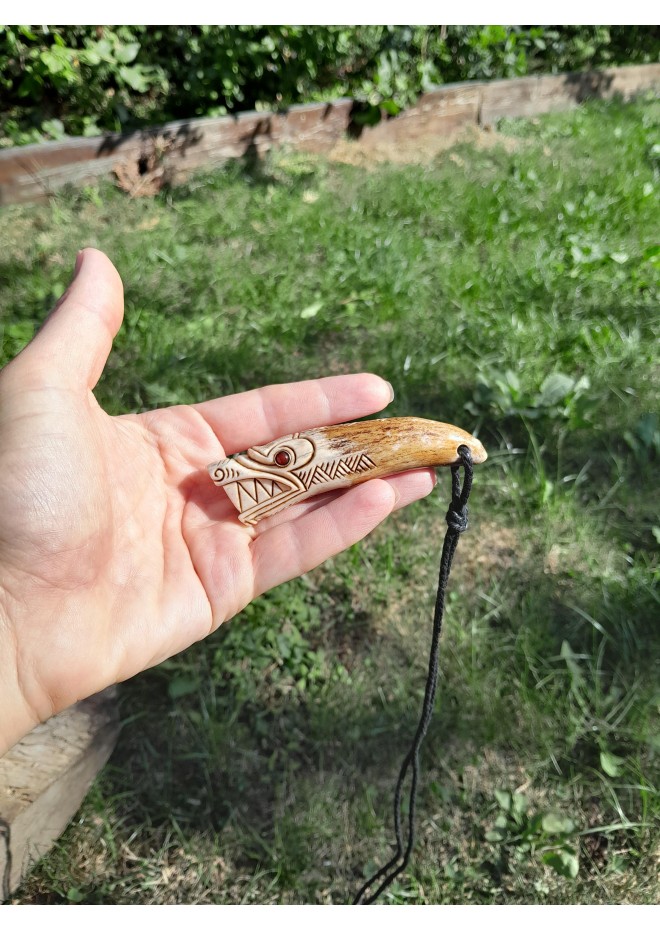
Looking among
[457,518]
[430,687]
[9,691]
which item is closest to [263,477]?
[457,518]

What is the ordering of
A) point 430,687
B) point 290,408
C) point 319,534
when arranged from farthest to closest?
point 290,408, point 319,534, point 430,687

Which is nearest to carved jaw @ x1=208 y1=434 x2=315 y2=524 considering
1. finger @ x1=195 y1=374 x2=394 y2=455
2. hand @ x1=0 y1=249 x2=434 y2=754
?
hand @ x1=0 y1=249 x2=434 y2=754

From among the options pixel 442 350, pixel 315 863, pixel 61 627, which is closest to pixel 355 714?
pixel 315 863

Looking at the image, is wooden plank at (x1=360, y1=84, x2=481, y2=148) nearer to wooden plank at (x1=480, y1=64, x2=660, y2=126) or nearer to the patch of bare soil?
the patch of bare soil

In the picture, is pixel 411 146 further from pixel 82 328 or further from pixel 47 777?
pixel 47 777

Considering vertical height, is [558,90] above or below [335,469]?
above

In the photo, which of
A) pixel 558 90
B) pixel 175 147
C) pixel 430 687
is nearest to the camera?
pixel 430 687
